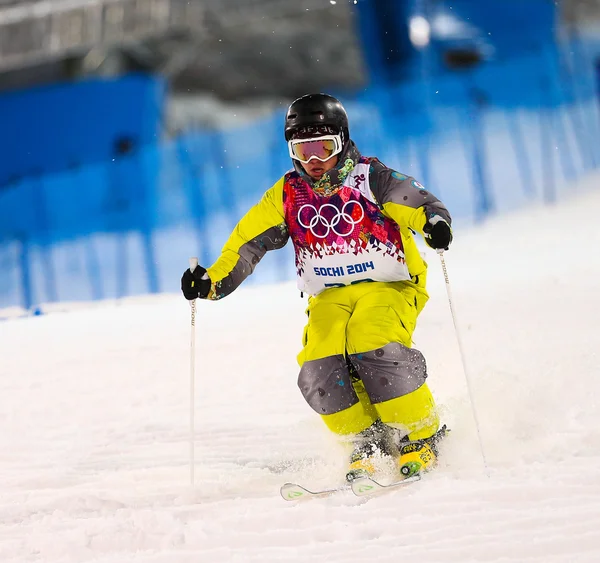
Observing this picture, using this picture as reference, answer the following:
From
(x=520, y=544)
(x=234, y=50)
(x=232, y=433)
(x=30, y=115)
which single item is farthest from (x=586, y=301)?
(x=234, y=50)

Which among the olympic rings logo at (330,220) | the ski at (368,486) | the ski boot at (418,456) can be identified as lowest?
the ski at (368,486)

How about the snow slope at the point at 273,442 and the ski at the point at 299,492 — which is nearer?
the snow slope at the point at 273,442

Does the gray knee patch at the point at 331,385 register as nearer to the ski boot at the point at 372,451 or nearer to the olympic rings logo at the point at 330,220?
the ski boot at the point at 372,451

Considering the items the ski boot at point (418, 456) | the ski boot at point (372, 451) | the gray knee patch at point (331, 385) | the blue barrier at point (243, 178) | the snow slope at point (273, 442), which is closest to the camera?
the snow slope at point (273, 442)

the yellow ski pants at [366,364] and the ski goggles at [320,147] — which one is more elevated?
the ski goggles at [320,147]

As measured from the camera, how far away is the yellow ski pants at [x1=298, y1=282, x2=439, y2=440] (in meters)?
3.11

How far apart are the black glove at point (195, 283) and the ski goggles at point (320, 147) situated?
0.67 meters

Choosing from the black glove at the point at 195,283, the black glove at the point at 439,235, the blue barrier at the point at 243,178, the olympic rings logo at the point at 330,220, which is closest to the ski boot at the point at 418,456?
the black glove at the point at 439,235

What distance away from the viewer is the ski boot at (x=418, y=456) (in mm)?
2928

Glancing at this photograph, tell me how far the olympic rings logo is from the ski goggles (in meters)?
0.22

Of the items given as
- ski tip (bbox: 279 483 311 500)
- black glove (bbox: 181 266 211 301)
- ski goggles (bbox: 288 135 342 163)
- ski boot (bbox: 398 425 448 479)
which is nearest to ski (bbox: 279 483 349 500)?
ski tip (bbox: 279 483 311 500)

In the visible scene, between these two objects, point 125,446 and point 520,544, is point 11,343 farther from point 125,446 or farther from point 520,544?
point 520,544

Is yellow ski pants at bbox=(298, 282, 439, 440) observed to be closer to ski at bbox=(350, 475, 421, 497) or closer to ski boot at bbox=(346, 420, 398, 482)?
ski boot at bbox=(346, 420, 398, 482)

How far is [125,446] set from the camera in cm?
423
